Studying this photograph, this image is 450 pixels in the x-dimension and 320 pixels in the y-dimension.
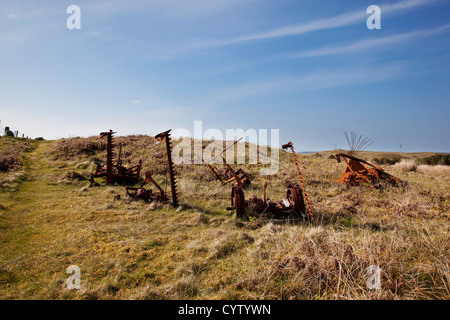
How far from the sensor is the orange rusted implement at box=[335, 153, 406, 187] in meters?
10.8

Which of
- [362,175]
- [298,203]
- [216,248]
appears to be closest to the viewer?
[216,248]

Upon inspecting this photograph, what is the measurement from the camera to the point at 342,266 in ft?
13.2

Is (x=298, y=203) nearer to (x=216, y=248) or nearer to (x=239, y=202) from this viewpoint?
(x=239, y=202)

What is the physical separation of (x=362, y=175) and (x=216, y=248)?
9.31m

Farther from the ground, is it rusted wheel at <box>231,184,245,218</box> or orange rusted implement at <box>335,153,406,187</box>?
orange rusted implement at <box>335,153,406,187</box>

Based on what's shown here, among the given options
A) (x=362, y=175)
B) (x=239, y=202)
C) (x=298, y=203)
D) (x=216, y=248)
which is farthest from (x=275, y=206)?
(x=362, y=175)

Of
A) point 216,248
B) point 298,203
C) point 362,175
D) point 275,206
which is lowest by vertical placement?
point 216,248

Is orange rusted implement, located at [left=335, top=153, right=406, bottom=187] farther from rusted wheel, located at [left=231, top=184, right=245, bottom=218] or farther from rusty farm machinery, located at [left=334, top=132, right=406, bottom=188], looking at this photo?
rusted wheel, located at [left=231, top=184, right=245, bottom=218]

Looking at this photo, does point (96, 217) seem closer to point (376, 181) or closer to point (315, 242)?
point (315, 242)

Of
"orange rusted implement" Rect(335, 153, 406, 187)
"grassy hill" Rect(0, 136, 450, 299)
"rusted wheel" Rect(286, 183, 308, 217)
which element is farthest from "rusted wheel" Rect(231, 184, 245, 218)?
"orange rusted implement" Rect(335, 153, 406, 187)

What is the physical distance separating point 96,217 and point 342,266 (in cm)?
763

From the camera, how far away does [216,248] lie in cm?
520

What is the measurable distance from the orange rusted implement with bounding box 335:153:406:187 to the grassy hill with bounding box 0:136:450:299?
85cm
